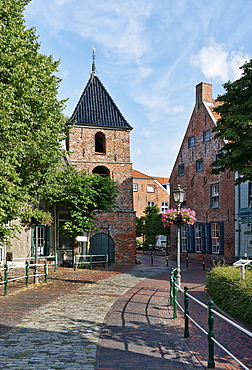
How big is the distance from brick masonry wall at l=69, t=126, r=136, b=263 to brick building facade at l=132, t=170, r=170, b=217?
2844 cm

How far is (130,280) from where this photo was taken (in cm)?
1755

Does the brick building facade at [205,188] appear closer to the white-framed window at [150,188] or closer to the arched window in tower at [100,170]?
the arched window in tower at [100,170]

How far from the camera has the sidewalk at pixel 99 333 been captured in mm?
6312

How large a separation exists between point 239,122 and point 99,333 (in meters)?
12.0

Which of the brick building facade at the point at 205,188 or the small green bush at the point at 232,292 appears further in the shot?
the brick building facade at the point at 205,188

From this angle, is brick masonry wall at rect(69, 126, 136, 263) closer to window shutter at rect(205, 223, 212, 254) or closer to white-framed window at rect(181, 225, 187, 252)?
window shutter at rect(205, 223, 212, 254)

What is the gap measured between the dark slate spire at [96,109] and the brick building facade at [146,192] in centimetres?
2778

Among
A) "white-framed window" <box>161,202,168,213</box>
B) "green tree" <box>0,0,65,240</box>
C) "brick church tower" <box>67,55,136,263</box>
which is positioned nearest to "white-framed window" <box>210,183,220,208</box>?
"brick church tower" <box>67,55,136,263</box>

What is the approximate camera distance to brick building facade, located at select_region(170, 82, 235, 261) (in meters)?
28.1

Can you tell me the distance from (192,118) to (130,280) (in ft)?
63.7

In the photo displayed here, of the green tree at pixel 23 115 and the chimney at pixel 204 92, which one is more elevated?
the chimney at pixel 204 92

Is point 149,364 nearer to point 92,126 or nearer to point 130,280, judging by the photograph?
point 130,280

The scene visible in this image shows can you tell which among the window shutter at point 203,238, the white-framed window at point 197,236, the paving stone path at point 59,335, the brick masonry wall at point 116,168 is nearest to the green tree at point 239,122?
the paving stone path at point 59,335

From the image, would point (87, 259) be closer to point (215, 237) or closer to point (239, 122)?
point (215, 237)
